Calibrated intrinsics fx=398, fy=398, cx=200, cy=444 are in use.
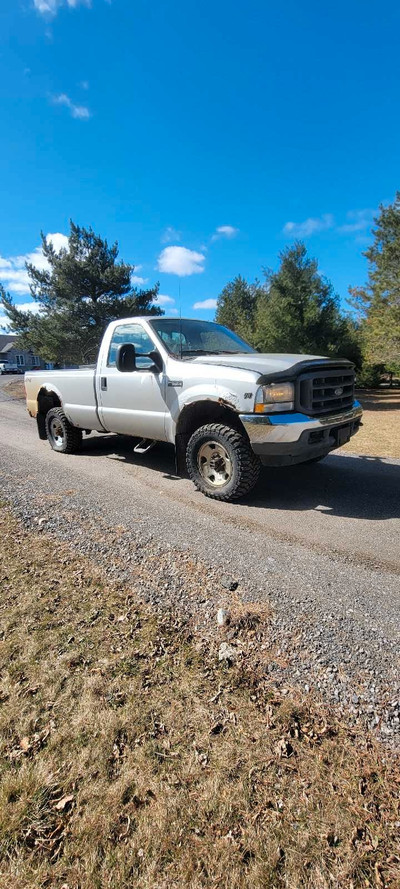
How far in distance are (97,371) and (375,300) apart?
1926 cm

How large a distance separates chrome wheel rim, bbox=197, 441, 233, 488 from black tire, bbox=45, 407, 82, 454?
3.12m

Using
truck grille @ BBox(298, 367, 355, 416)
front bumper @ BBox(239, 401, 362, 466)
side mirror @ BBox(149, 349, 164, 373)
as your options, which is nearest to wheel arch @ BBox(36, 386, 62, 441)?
side mirror @ BBox(149, 349, 164, 373)

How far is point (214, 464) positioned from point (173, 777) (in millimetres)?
3133

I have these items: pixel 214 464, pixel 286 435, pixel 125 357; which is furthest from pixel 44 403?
pixel 286 435

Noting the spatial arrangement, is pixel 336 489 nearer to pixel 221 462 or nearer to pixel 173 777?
pixel 221 462

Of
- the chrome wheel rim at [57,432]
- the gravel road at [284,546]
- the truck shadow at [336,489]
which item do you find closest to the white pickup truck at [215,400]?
the truck shadow at [336,489]

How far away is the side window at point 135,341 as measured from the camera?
16.8 feet

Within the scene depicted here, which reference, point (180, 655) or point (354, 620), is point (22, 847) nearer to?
point (180, 655)

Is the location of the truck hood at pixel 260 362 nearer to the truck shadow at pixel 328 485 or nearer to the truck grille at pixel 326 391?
the truck grille at pixel 326 391

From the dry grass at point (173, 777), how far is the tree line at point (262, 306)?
17.2m

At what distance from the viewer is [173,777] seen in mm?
1428

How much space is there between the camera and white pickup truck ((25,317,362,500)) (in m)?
3.81

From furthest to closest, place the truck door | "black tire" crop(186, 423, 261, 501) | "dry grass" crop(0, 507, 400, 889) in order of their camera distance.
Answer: the truck door
"black tire" crop(186, 423, 261, 501)
"dry grass" crop(0, 507, 400, 889)

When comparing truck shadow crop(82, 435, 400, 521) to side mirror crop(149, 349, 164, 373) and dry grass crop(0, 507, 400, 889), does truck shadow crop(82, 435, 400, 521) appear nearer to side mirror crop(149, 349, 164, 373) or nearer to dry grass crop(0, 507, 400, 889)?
side mirror crop(149, 349, 164, 373)
